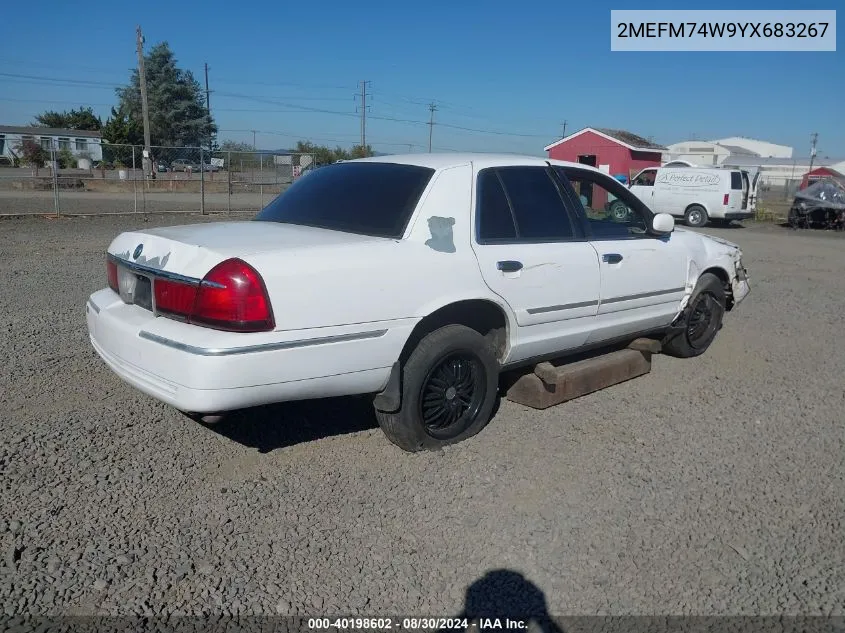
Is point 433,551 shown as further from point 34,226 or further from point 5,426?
point 34,226

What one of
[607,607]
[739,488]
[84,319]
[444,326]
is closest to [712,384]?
[739,488]

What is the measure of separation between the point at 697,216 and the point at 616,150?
1643 cm

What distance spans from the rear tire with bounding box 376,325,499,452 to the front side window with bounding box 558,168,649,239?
60.4 inches

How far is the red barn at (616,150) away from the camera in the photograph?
3872cm

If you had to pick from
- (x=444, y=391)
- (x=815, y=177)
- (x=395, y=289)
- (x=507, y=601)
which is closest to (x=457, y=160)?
(x=395, y=289)

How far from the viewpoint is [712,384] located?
5.55 m

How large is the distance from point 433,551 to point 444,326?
137 cm

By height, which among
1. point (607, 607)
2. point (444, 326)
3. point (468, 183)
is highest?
point (468, 183)

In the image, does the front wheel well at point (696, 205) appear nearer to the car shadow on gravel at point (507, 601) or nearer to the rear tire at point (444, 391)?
the rear tire at point (444, 391)

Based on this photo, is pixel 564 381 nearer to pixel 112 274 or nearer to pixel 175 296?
pixel 175 296

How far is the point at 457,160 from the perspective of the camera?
14.3ft

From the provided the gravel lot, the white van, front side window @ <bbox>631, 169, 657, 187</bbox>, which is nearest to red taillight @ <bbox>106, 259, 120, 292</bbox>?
the gravel lot

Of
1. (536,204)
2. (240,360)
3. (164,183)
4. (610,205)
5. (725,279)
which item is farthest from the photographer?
(164,183)

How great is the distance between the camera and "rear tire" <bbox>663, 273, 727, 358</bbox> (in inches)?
231
